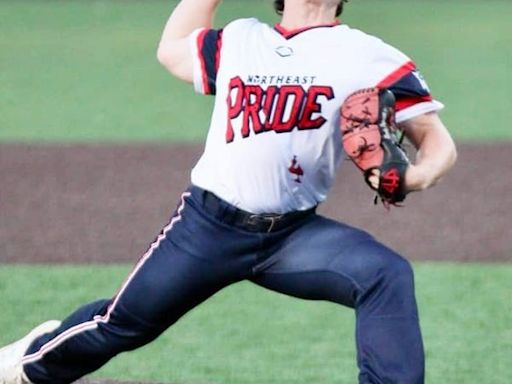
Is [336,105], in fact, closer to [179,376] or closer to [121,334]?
[121,334]

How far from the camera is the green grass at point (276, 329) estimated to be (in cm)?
594

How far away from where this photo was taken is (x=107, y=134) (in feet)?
40.4

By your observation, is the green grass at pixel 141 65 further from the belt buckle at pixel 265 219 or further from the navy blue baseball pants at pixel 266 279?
the belt buckle at pixel 265 219

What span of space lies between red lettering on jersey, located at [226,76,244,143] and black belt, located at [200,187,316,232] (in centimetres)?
20

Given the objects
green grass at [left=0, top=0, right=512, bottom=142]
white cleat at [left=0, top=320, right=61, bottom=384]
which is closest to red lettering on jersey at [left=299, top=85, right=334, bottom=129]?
white cleat at [left=0, top=320, right=61, bottom=384]

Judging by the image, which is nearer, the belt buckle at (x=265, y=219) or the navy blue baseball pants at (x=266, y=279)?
the navy blue baseball pants at (x=266, y=279)

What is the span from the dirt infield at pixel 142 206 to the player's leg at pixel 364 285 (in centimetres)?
346

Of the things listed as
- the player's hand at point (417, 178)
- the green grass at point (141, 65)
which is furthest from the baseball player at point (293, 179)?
the green grass at point (141, 65)

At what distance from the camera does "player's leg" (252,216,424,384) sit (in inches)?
175

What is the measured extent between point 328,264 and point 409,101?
0.55 metres

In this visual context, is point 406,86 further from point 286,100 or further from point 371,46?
point 286,100

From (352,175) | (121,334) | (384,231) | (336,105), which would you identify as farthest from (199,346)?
(352,175)

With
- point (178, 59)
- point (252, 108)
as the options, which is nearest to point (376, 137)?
point (252, 108)

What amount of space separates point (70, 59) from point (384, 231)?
30.5 feet
